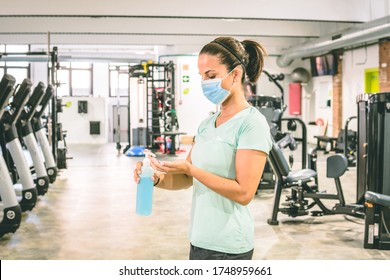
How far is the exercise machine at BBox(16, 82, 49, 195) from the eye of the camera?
242 inches

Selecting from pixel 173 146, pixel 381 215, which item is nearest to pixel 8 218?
pixel 381 215

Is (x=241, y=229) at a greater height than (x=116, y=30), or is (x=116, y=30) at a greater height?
(x=116, y=30)

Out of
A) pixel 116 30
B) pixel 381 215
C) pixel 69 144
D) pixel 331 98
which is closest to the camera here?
pixel 381 215

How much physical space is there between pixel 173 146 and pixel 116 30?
3229mm

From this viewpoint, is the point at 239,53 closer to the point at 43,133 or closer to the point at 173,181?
the point at 173,181

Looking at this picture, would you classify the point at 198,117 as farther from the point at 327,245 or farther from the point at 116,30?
the point at 327,245

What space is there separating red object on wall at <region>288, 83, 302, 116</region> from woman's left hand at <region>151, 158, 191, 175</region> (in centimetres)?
1387

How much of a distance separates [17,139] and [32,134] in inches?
43.0

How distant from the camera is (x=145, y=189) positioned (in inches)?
66.3

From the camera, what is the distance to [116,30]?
12008 mm

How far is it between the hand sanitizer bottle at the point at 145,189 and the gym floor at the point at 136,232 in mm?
2216

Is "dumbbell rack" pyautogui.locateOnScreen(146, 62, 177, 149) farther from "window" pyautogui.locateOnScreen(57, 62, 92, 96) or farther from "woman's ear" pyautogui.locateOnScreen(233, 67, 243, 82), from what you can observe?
"woman's ear" pyautogui.locateOnScreen(233, 67, 243, 82)

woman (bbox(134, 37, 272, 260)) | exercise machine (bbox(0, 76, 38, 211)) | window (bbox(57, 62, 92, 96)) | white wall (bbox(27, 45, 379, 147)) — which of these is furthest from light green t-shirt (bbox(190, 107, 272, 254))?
window (bbox(57, 62, 92, 96))

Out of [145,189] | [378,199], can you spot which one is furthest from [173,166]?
[378,199]
